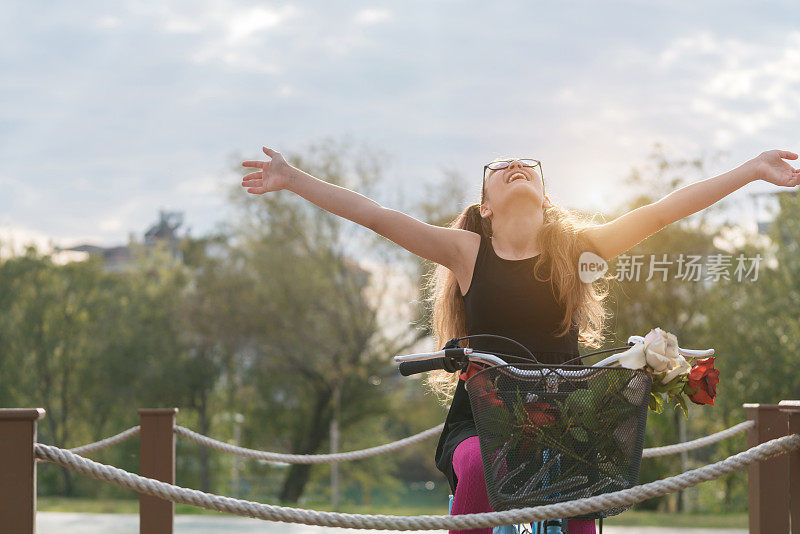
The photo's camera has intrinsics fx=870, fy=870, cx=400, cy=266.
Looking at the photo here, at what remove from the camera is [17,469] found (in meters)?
2.35

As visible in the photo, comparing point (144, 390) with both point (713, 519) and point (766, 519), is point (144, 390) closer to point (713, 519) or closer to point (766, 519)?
point (713, 519)

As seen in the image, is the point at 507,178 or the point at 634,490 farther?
the point at 507,178

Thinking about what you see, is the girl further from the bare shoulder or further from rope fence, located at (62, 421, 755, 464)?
rope fence, located at (62, 421, 755, 464)

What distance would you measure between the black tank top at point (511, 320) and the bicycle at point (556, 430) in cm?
61

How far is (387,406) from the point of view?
70.8ft

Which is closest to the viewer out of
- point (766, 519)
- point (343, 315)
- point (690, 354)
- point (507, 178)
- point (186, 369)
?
point (690, 354)

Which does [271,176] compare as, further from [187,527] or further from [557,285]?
[187,527]

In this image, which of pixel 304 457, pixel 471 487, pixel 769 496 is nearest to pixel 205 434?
pixel 304 457

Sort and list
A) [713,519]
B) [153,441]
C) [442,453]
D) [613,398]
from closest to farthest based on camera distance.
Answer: [613,398] < [442,453] < [153,441] < [713,519]

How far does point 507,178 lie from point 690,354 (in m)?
0.98

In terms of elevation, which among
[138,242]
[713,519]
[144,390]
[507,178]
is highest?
[138,242]

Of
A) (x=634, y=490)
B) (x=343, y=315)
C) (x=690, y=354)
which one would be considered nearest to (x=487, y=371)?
(x=634, y=490)

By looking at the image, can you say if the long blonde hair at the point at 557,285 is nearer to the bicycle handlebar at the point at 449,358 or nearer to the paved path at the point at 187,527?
the bicycle handlebar at the point at 449,358

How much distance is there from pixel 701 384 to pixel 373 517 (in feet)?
3.30
